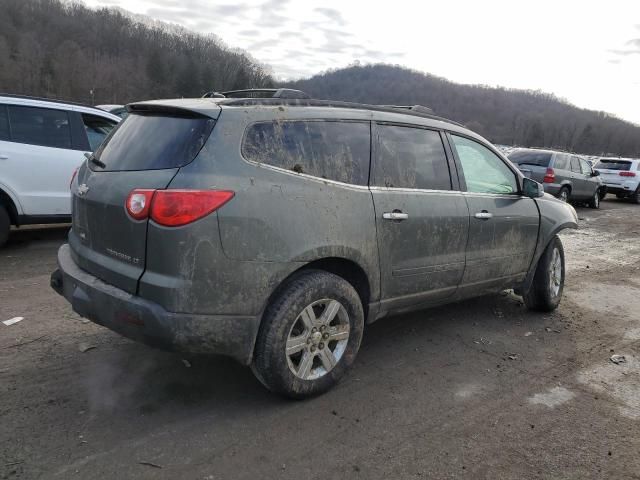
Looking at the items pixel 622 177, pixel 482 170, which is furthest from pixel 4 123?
pixel 622 177

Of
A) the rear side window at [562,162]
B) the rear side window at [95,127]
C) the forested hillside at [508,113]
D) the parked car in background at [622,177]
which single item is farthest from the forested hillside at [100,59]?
the rear side window at [95,127]

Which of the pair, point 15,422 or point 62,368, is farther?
point 62,368

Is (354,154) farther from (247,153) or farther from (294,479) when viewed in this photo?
(294,479)

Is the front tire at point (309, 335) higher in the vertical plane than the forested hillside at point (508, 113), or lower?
lower

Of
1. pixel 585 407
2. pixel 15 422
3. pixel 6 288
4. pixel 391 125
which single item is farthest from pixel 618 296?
pixel 6 288

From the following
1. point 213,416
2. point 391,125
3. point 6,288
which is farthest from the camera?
point 6,288

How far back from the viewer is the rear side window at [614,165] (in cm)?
1995

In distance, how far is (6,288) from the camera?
5.08m

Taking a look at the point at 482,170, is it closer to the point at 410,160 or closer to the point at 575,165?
the point at 410,160

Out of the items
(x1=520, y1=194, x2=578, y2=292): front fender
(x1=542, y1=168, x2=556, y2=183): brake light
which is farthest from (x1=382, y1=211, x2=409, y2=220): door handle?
(x1=542, y1=168, x2=556, y2=183): brake light

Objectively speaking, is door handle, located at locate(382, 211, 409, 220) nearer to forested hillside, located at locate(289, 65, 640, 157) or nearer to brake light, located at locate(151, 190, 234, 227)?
brake light, located at locate(151, 190, 234, 227)

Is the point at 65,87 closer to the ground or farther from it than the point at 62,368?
farther from it

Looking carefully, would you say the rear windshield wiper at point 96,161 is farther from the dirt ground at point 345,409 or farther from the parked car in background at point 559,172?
the parked car in background at point 559,172

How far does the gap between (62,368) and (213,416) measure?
121cm
